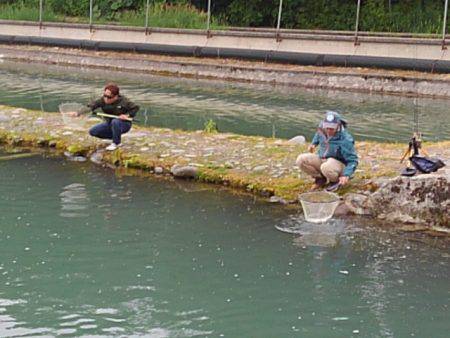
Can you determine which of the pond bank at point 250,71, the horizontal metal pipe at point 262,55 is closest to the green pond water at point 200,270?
the pond bank at point 250,71

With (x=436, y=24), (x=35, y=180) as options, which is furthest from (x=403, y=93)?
(x=35, y=180)

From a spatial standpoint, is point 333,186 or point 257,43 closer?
point 333,186

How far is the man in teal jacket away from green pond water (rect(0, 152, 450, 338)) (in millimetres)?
631

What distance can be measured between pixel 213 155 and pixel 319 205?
123 inches

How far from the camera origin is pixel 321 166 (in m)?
10.0

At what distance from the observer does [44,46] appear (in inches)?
1222

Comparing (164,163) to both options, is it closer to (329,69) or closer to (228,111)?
(228,111)

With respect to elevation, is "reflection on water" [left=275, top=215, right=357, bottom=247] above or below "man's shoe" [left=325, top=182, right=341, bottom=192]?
below

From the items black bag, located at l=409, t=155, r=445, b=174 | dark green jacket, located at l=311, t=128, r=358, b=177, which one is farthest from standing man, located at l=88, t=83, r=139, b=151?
black bag, located at l=409, t=155, r=445, b=174

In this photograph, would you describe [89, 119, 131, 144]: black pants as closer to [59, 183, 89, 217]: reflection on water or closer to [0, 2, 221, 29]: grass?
[59, 183, 89, 217]: reflection on water

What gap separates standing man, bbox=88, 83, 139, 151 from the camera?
12180 mm

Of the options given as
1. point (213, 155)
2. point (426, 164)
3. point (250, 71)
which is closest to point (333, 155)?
point (426, 164)

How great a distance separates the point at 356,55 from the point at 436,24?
6766mm

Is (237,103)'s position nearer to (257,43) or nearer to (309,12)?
(257,43)
